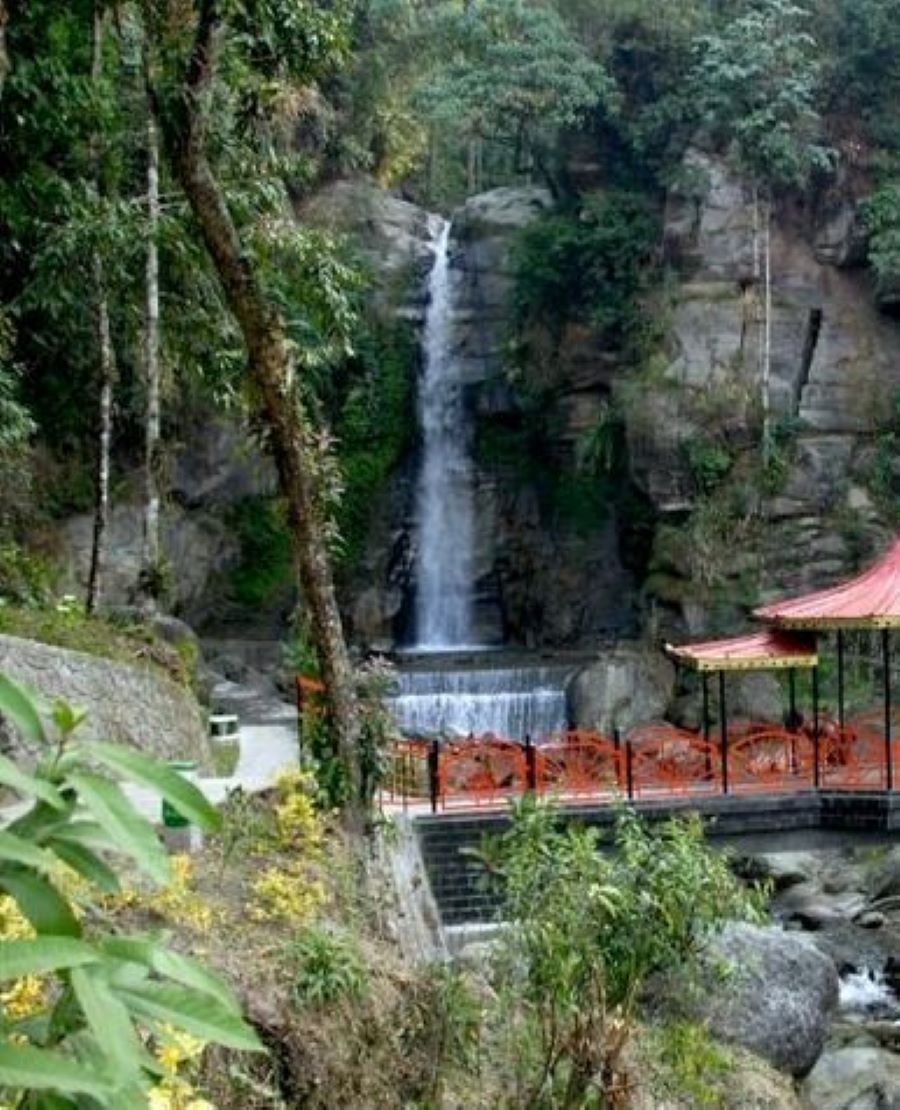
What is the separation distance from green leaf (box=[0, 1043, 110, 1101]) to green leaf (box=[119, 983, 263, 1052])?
176 millimetres

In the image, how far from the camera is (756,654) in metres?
13.5

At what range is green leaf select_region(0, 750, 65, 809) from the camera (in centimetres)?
Result: 161

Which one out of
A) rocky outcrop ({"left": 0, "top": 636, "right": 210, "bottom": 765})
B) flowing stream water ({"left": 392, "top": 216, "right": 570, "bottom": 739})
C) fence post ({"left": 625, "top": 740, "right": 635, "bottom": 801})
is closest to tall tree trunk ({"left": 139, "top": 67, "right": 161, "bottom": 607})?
rocky outcrop ({"left": 0, "top": 636, "right": 210, "bottom": 765})

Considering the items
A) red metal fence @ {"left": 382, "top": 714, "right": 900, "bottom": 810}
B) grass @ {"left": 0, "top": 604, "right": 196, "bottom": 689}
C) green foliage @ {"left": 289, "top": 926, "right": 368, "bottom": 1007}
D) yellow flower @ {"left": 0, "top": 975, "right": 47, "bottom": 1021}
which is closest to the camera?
yellow flower @ {"left": 0, "top": 975, "right": 47, "bottom": 1021}

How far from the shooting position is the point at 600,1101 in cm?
585

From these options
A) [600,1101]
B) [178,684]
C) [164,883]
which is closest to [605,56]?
[178,684]

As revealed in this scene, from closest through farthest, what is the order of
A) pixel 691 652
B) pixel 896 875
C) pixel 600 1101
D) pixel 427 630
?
pixel 600 1101 < pixel 691 652 < pixel 896 875 < pixel 427 630

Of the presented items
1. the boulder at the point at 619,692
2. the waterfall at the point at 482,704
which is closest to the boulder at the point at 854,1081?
the boulder at the point at 619,692

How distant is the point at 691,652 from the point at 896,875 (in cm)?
387

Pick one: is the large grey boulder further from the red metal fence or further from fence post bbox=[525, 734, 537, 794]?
fence post bbox=[525, 734, 537, 794]

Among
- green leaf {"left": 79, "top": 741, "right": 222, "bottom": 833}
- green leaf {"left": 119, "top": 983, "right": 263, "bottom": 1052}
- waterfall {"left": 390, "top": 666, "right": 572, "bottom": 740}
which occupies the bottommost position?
waterfall {"left": 390, "top": 666, "right": 572, "bottom": 740}

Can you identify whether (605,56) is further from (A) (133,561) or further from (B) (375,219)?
(A) (133,561)

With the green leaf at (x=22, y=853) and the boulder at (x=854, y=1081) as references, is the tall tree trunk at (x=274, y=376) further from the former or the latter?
the green leaf at (x=22, y=853)

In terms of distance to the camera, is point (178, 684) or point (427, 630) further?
point (427, 630)
